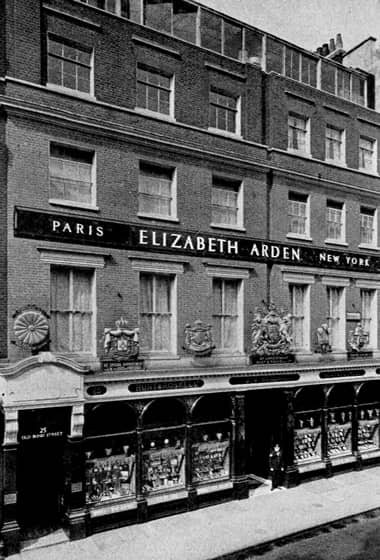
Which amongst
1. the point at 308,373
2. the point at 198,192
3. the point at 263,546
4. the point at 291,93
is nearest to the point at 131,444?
the point at 263,546

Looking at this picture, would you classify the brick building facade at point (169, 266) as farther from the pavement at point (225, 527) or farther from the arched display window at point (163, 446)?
the pavement at point (225, 527)

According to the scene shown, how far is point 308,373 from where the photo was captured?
692 inches

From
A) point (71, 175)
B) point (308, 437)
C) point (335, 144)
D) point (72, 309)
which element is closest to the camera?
point (72, 309)

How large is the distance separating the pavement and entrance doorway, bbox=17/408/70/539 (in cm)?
80

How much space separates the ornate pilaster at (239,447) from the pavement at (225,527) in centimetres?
49

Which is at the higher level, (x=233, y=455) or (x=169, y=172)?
(x=169, y=172)

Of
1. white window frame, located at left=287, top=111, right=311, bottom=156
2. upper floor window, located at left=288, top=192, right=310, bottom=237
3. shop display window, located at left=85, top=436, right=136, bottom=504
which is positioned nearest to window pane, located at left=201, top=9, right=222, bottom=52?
white window frame, located at left=287, top=111, right=311, bottom=156

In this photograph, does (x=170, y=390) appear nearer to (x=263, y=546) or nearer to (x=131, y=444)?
(x=131, y=444)

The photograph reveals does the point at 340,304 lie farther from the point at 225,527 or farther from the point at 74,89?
the point at 74,89

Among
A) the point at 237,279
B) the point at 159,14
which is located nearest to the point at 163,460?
the point at 237,279

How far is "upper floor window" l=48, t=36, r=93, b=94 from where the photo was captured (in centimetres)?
1380

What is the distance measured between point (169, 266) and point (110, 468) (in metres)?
6.29

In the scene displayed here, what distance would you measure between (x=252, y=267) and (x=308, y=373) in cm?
445

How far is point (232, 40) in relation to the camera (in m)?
17.8
